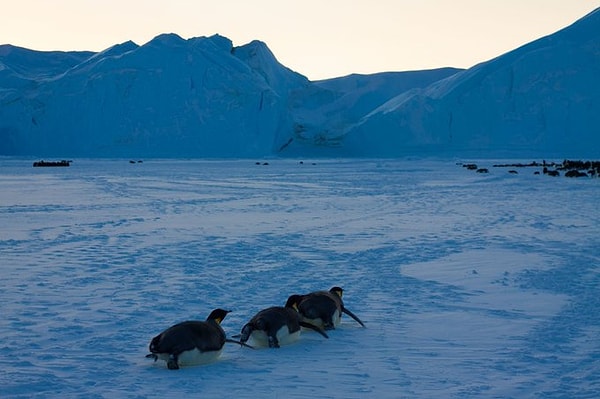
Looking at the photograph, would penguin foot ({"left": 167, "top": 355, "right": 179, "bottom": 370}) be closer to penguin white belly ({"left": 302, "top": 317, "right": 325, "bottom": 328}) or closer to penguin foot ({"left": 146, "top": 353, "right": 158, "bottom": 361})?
penguin foot ({"left": 146, "top": 353, "right": 158, "bottom": 361})

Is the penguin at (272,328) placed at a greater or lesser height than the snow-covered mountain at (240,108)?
lesser

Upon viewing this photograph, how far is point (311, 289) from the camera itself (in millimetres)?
5148

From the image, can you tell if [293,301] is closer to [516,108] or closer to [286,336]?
[286,336]

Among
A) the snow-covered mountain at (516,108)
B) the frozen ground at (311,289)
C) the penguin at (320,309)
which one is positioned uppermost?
the snow-covered mountain at (516,108)

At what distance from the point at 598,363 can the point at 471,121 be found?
44.2m

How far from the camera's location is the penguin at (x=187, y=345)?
10.6ft

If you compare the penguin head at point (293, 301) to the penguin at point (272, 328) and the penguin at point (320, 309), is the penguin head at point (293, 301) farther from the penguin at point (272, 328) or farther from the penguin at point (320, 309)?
the penguin at point (272, 328)

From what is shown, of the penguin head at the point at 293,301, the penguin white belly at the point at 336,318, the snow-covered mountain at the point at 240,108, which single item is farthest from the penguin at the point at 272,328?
→ the snow-covered mountain at the point at 240,108

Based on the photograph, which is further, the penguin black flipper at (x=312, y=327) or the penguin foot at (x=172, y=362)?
the penguin black flipper at (x=312, y=327)

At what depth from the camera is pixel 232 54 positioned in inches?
1971

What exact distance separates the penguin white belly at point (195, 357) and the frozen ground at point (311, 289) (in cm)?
6

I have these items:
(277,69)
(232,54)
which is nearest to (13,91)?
(232,54)

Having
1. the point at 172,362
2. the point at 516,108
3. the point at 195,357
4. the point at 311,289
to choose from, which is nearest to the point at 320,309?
the point at 195,357

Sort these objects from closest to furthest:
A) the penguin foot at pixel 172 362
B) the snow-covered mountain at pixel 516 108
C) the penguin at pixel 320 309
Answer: the penguin foot at pixel 172 362 < the penguin at pixel 320 309 < the snow-covered mountain at pixel 516 108
